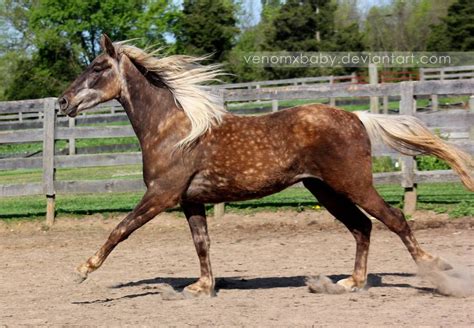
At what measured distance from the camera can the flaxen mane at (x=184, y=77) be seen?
7043 mm

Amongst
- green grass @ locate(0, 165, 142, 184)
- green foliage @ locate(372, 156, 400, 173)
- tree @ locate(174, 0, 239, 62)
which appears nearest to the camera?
green foliage @ locate(372, 156, 400, 173)

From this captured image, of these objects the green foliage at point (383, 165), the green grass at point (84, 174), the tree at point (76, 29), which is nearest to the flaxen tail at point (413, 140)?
the green foliage at point (383, 165)

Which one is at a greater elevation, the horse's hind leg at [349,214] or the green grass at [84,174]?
the horse's hind leg at [349,214]

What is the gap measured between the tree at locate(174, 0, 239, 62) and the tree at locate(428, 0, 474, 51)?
425 inches

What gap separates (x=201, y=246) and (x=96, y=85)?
5.60 feet

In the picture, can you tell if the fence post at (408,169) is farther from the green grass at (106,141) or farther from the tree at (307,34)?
the tree at (307,34)

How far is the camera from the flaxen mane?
23.1 ft

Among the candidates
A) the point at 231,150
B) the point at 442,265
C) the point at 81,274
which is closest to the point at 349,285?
the point at 442,265

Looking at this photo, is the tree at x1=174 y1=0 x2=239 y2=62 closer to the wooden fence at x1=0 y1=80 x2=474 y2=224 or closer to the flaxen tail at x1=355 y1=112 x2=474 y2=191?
the wooden fence at x1=0 y1=80 x2=474 y2=224

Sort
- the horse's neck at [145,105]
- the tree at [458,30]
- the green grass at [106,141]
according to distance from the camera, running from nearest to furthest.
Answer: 1. the horse's neck at [145,105]
2. the green grass at [106,141]
3. the tree at [458,30]

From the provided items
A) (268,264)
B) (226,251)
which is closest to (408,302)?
(268,264)

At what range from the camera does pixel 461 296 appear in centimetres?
629

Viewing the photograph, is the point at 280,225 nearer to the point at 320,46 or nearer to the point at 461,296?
the point at 461,296

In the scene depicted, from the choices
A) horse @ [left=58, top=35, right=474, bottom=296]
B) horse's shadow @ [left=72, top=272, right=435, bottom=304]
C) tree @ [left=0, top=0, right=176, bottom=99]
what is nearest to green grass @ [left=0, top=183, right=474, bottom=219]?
horse's shadow @ [left=72, top=272, right=435, bottom=304]
